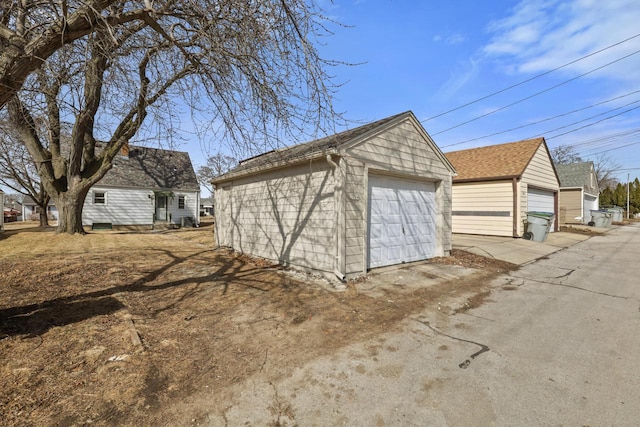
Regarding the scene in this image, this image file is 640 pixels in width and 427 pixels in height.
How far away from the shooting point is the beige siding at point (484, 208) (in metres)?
13.8

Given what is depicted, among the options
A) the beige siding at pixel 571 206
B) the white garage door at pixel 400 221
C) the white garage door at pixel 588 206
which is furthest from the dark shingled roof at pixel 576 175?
the white garage door at pixel 400 221

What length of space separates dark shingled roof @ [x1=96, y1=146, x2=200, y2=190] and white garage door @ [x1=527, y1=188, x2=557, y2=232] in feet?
67.9

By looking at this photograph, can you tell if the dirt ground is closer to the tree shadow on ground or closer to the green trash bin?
the tree shadow on ground

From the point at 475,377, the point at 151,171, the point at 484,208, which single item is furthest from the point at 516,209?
the point at 151,171

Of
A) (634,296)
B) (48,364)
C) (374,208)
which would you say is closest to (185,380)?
(48,364)

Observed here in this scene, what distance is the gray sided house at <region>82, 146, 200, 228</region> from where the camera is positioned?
63.5ft

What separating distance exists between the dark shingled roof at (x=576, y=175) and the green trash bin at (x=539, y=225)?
15020 mm

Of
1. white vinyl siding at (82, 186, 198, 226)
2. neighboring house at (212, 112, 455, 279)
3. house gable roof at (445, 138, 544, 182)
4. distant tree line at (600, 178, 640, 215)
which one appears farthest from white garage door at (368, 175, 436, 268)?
distant tree line at (600, 178, 640, 215)

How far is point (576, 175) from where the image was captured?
2494cm

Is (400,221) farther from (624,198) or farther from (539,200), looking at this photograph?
(624,198)

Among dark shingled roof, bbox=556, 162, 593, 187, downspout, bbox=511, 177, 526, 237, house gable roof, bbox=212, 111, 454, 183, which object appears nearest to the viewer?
house gable roof, bbox=212, 111, 454, 183

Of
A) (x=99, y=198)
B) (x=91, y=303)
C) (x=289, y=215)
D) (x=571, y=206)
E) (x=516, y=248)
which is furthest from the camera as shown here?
(x=571, y=206)

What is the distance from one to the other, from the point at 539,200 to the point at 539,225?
3685mm

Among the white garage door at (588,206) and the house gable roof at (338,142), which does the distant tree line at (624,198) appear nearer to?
the white garage door at (588,206)
